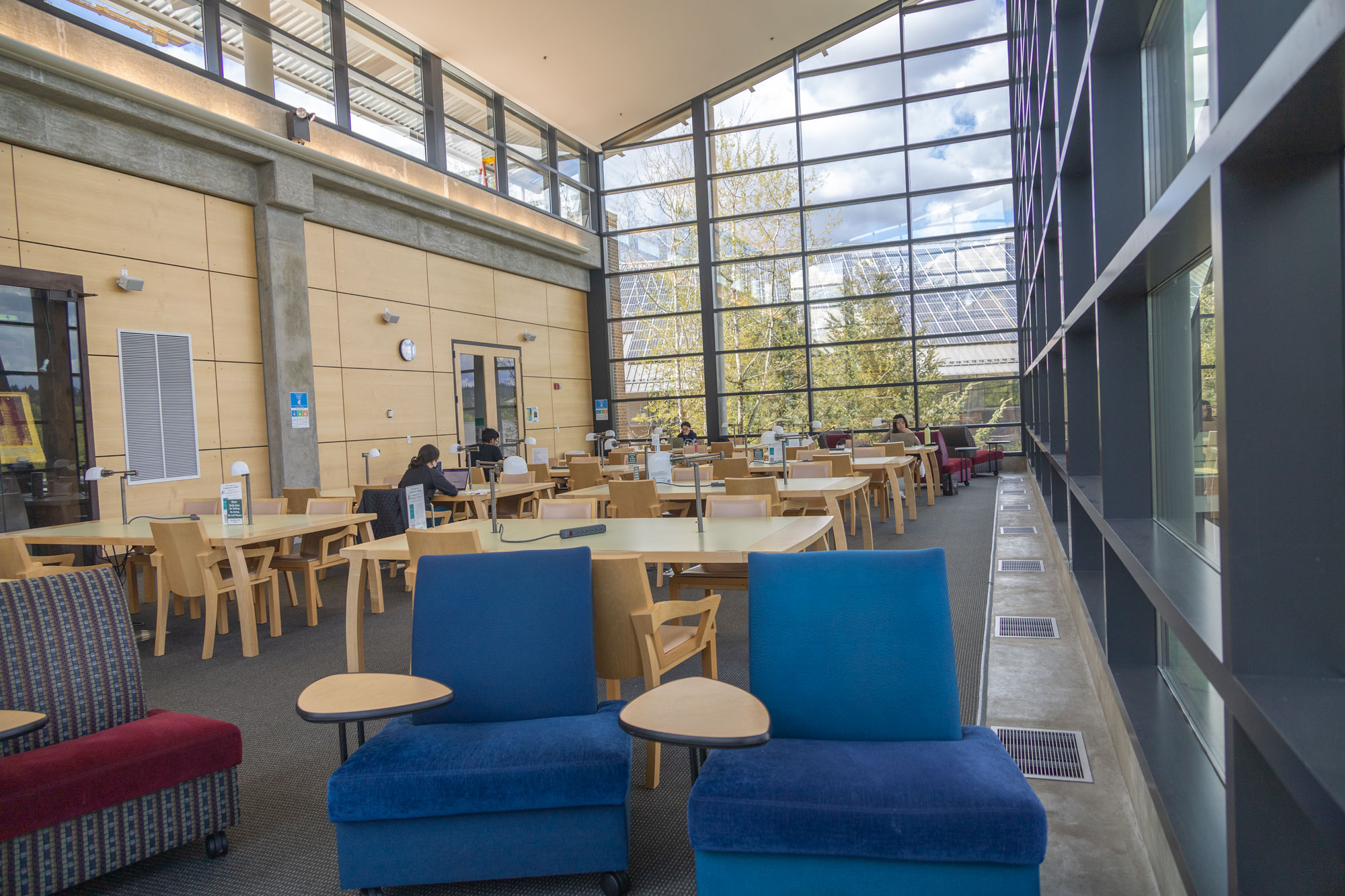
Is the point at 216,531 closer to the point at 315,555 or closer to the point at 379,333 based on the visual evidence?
the point at 315,555

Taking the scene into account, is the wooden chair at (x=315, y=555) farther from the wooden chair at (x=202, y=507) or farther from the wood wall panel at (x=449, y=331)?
the wood wall panel at (x=449, y=331)

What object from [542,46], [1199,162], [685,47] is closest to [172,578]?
[1199,162]

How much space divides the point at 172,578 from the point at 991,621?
179 inches

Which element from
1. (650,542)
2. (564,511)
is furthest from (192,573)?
(650,542)

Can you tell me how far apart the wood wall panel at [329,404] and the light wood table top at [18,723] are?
739cm

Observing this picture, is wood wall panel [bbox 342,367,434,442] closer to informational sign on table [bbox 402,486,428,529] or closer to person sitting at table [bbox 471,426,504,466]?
person sitting at table [bbox 471,426,504,466]

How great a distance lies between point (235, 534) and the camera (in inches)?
185

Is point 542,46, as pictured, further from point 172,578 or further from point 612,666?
point 612,666

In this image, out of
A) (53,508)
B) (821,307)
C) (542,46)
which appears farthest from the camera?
(821,307)

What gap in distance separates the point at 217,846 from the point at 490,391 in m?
10.1

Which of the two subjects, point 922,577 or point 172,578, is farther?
point 172,578

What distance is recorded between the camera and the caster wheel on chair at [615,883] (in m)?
2.03

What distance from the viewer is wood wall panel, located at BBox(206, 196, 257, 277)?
26.4 feet

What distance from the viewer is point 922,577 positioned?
1986mm
